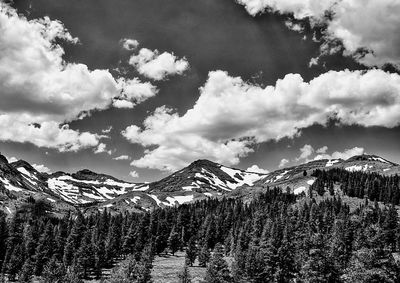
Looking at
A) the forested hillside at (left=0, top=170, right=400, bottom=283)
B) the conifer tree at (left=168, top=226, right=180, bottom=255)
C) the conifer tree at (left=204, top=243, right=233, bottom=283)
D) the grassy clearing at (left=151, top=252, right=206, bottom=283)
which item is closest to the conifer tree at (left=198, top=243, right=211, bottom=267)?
the forested hillside at (left=0, top=170, right=400, bottom=283)

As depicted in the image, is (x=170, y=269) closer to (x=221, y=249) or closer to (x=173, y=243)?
(x=173, y=243)

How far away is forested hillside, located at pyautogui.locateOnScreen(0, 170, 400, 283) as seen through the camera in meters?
39.3

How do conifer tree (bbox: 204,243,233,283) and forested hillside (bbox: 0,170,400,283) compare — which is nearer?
forested hillside (bbox: 0,170,400,283)

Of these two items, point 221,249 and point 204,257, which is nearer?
point 221,249

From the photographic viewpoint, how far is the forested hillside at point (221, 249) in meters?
39.3

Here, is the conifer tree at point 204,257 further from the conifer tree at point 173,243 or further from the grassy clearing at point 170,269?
the conifer tree at point 173,243

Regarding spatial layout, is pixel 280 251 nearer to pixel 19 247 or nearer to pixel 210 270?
pixel 210 270

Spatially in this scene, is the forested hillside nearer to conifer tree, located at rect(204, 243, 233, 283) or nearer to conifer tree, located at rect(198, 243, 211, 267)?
conifer tree, located at rect(204, 243, 233, 283)

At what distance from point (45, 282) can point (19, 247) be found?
4971 centimetres

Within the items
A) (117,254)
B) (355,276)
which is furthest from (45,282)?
(117,254)

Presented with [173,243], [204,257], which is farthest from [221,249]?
[173,243]

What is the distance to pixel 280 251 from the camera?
203 feet

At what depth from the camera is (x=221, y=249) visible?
228ft

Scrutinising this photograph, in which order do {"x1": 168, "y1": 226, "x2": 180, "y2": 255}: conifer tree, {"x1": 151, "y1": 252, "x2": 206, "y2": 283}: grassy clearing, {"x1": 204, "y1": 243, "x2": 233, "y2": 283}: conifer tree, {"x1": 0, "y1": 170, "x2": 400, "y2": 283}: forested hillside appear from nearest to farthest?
{"x1": 0, "y1": 170, "x2": 400, "y2": 283}: forested hillside → {"x1": 204, "y1": 243, "x2": 233, "y2": 283}: conifer tree → {"x1": 151, "y1": 252, "x2": 206, "y2": 283}: grassy clearing → {"x1": 168, "y1": 226, "x2": 180, "y2": 255}: conifer tree
